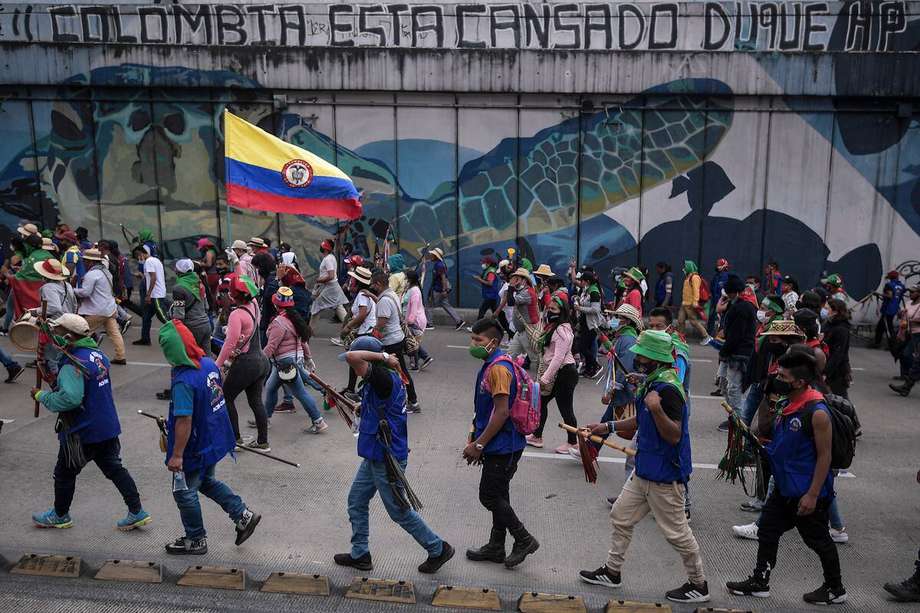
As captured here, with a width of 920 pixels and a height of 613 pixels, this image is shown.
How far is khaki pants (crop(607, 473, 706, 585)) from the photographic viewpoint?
205 inches

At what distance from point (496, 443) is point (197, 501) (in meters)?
2.15

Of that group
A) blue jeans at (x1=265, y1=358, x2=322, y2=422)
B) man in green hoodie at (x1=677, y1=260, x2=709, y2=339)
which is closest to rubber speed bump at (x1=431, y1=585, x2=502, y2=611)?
blue jeans at (x1=265, y1=358, x2=322, y2=422)

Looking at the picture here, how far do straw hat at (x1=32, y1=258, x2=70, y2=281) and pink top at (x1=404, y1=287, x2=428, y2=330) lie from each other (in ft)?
13.4

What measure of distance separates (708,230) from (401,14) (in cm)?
740

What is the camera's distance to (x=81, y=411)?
19.0ft

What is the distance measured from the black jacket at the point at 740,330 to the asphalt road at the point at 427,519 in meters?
0.96

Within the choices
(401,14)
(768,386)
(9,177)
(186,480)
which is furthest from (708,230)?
(9,177)

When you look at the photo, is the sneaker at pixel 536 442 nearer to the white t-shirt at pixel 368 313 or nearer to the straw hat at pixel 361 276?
the white t-shirt at pixel 368 313

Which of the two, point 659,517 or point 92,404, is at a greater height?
point 92,404

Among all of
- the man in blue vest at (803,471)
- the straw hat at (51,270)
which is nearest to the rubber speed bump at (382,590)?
the man in blue vest at (803,471)

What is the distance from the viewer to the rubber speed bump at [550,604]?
17.1 ft

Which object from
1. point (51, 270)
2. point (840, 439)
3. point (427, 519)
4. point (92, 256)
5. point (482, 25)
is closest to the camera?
point (840, 439)

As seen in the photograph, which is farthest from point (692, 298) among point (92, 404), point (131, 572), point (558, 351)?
point (131, 572)

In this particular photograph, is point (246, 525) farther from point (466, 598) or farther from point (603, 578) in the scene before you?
point (603, 578)
